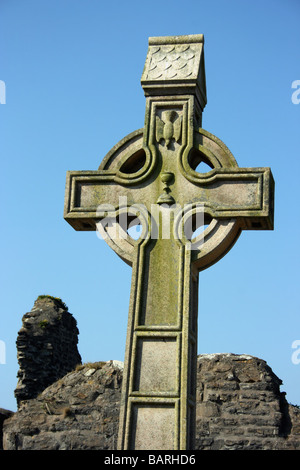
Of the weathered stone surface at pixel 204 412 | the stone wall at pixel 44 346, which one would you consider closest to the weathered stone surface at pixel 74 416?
the weathered stone surface at pixel 204 412

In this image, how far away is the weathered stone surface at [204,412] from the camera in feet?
40.5

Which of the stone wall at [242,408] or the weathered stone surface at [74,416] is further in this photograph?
the weathered stone surface at [74,416]

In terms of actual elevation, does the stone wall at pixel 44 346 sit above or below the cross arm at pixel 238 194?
above

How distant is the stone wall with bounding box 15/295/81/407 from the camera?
1363 cm

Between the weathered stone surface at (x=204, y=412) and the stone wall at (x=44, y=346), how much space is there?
53 centimetres

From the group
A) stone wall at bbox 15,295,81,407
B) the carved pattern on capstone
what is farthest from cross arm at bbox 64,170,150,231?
stone wall at bbox 15,295,81,407

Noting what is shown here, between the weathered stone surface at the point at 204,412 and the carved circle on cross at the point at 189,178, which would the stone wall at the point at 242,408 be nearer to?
the weathered stone surface at the point at 204,412

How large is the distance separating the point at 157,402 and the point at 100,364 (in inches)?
271

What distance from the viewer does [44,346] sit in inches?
547

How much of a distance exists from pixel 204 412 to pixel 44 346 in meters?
3.05

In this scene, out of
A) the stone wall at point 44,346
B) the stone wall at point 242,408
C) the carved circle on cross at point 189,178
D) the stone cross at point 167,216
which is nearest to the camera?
the stone cross at point 167,216

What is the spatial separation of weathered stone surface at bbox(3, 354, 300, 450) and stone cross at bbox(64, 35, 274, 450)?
596 cm

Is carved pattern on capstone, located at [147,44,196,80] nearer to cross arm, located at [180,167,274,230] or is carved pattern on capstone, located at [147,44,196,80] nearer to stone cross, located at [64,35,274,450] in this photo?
stone cross, located at [64,35,274,450]
